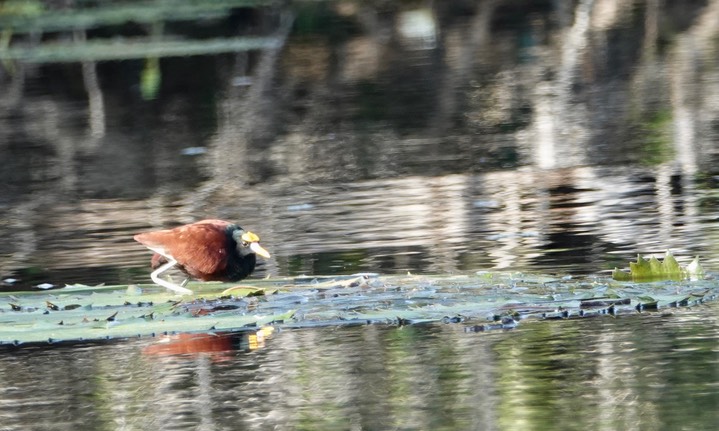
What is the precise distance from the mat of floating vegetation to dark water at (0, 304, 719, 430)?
15 centimetres

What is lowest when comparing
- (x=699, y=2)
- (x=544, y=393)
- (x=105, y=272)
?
(x=544, y=393)

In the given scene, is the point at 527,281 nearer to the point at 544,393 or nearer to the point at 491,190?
the point at 544,393

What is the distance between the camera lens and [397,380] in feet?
22.5

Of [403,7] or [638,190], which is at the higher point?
[403,7]

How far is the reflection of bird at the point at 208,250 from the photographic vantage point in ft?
28.6

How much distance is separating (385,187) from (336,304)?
4.46m

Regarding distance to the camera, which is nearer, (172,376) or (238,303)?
(172,376)

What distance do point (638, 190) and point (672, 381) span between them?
213 inches

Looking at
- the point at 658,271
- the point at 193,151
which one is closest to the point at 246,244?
the point at 658,271

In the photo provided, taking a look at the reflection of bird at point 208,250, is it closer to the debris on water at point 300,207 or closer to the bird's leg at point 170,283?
the bird's leg at point 170,283

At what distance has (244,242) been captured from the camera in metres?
8.76

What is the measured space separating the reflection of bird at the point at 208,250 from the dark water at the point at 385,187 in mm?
849

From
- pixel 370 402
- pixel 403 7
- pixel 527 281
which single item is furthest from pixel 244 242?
pixel 403 7

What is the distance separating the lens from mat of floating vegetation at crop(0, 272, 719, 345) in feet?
25.9
